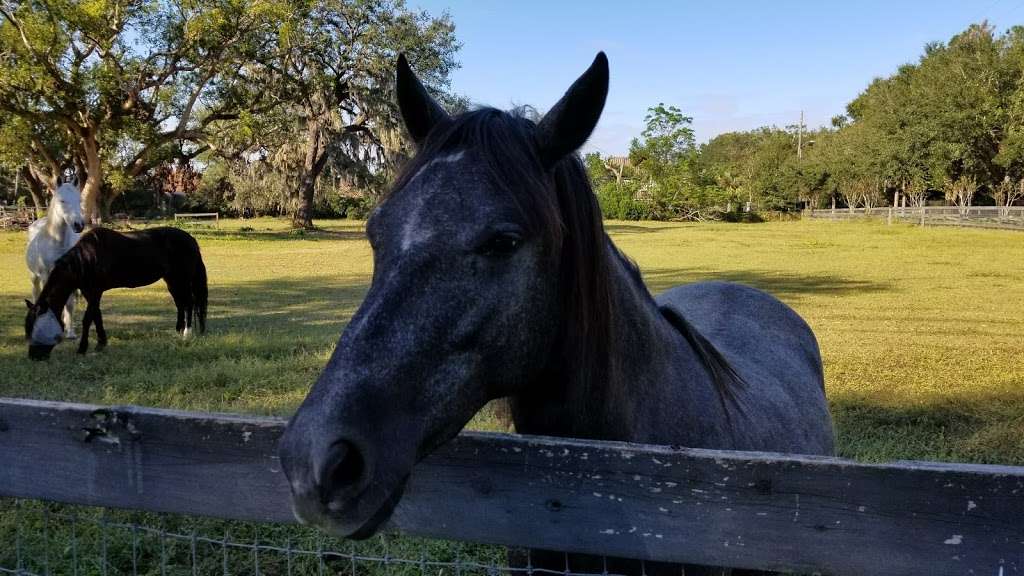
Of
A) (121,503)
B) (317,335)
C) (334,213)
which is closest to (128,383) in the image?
(317,335)

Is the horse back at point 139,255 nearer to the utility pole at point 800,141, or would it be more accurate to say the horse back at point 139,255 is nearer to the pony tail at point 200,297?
the pony tail at point 200,297

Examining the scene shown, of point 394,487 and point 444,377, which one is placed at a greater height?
point 444,377

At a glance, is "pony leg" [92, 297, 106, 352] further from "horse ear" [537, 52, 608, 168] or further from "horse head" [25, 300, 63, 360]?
"horse ear" [537, 52, 608, 168]

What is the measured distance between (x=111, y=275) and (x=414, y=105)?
883 centimetres

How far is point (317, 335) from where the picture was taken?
9.59 metres

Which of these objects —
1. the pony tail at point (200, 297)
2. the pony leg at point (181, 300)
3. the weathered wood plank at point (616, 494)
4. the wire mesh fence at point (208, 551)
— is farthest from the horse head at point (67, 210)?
the weathered wood plank at point (616, 494)

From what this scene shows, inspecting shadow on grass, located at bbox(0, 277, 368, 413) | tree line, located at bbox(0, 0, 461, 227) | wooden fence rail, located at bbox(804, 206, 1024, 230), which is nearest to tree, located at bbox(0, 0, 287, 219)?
tree line, located at bbox(0, 0, 461, 227)

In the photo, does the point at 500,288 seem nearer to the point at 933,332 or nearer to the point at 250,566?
the point at 250,566

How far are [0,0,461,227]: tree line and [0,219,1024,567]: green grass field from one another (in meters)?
6.11

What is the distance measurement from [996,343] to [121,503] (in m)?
10.4

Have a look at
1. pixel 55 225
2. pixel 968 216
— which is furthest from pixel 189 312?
pixel 968 216

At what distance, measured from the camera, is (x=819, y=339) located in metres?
9.34

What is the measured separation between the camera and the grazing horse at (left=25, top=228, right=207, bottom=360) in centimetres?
808

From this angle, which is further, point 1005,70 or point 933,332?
point 1005,70
